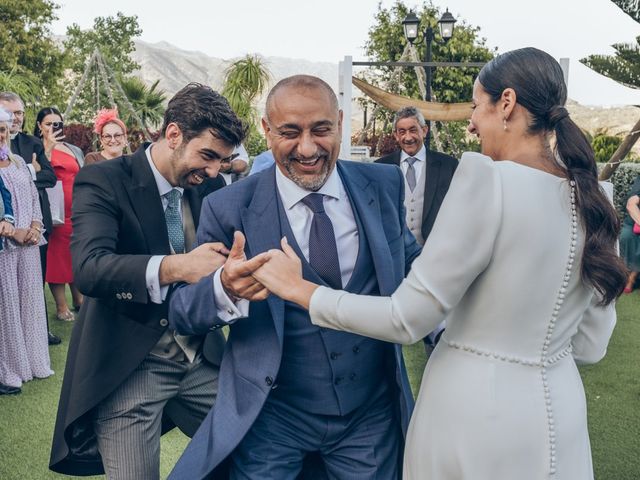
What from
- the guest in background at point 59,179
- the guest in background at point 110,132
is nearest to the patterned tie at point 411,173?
the guest in background at point 110,132

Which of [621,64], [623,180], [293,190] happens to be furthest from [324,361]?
[621,64]

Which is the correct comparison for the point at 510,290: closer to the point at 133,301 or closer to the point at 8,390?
the point at 133,301

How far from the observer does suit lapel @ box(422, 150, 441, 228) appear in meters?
6.54

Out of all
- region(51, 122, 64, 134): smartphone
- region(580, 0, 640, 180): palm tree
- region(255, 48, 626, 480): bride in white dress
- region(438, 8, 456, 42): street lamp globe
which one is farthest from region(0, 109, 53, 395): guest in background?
region(580, 0, 640, 180): palm tree

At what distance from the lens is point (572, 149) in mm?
1819

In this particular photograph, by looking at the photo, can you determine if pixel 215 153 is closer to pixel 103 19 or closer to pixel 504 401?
pixel 504 401

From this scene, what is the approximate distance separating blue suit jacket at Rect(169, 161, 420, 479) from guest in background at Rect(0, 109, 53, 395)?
3.57 metres

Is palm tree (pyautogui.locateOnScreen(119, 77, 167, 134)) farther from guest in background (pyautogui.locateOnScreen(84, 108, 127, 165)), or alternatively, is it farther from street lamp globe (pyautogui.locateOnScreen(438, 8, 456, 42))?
guest in background (pyautogui.locateOnScreen(84, 108, 127, 165))

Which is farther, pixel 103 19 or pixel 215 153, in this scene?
pixel 103 19

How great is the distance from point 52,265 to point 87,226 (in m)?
5.29

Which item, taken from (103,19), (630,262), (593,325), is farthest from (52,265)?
(103,19)

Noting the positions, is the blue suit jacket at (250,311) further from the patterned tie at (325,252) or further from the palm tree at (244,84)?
the palm tree at (244,84)

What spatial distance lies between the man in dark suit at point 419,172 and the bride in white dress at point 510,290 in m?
4.57

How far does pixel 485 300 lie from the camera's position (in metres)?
1.84
